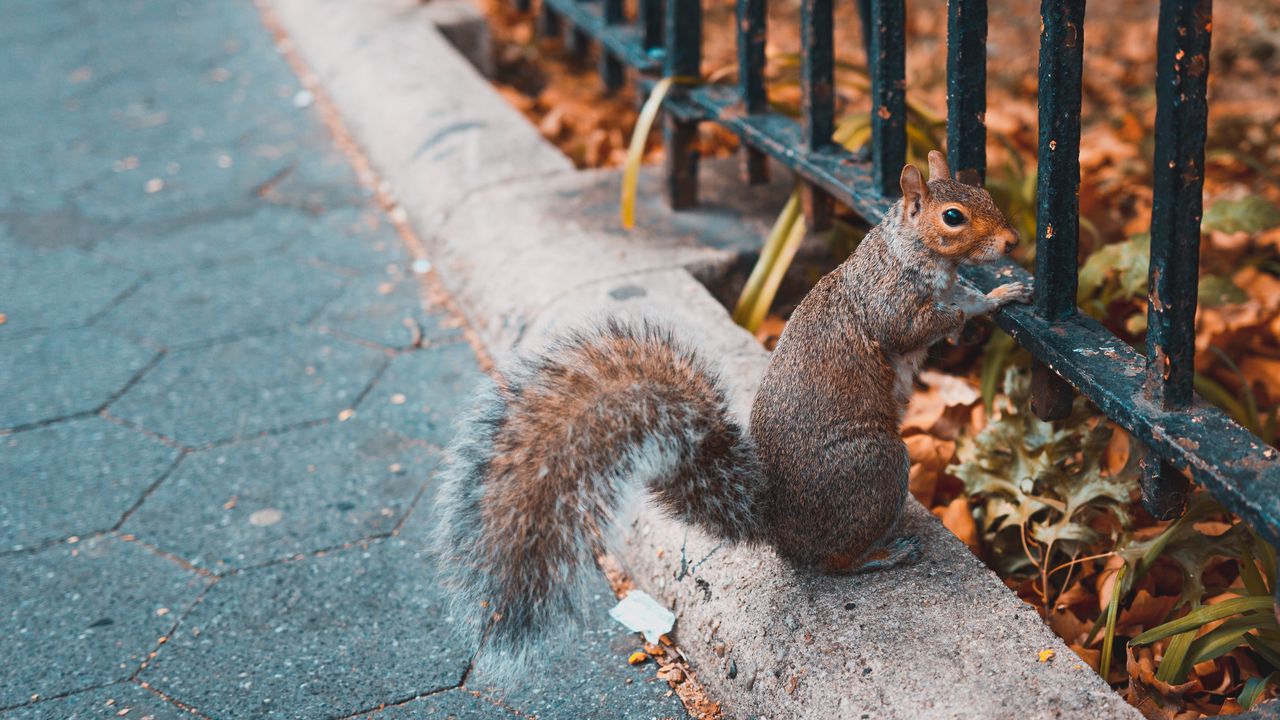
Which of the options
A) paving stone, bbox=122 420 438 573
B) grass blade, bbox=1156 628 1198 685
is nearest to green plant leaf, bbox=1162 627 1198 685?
grass blade, bbox=1156 628 1198 685

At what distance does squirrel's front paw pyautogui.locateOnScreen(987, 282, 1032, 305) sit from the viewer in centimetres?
192

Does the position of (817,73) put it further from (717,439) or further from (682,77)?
(717,439)

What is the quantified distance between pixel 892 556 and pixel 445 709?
2.39 feet

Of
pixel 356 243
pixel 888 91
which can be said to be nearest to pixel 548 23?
pixel 356 243

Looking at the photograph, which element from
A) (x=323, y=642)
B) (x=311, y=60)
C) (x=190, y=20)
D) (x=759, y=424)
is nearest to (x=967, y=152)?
(x=759, y=424)

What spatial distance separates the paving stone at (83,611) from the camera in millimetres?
1971

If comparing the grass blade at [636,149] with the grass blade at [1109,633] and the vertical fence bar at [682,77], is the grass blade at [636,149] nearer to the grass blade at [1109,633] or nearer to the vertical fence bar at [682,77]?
the vertical fence bar at [682,77]

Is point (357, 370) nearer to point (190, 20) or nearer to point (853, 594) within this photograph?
point (853, 594)

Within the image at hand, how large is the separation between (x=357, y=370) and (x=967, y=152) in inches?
60.4

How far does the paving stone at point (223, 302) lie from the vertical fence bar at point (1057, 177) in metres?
1.95

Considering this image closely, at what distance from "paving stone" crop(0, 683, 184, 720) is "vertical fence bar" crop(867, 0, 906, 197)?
1547 mm

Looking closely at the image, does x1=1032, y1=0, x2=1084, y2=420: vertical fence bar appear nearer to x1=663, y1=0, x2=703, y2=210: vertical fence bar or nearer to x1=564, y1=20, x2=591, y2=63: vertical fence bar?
x1=663, y1=0, x2=703, y2=210: vertical fence bar

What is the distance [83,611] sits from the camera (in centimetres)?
212

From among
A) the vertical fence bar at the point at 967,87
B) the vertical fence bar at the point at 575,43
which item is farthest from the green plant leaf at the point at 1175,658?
the vertical fence bar at the point at 575,43
